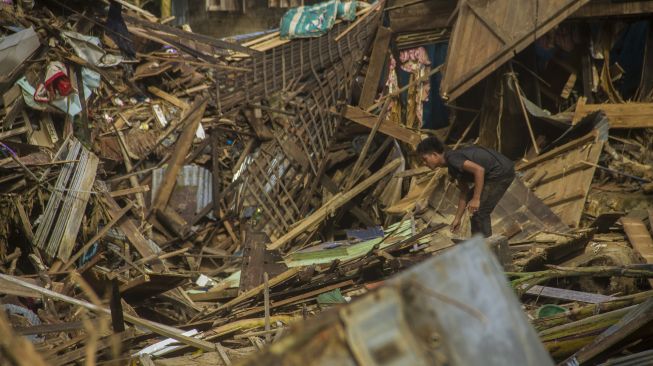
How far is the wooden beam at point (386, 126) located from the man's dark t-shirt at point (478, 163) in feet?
12.0

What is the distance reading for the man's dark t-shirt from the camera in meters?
7.75

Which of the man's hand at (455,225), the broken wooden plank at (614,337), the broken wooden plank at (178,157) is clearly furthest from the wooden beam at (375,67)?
the broken wooden plank at (614,337)

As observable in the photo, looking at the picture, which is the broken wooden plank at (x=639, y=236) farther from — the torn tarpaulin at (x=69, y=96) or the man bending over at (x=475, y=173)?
the torn tarpaulin at (x=69, y=96)

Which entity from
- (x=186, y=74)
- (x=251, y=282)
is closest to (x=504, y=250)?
(x=251, y=282)

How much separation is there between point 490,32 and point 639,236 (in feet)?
11.8

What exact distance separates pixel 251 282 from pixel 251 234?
45.2 inches

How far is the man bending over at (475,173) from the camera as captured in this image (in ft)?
24.9

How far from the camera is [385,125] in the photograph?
11.9 m

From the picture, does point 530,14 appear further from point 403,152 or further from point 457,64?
point 403,152

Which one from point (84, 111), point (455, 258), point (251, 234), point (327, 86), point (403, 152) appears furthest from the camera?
point (327, 86)

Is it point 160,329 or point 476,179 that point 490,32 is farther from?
point 160,329

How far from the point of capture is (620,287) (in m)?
7.55

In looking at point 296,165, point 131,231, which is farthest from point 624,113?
point 131,231

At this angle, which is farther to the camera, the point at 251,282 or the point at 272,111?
the point at 272,111
